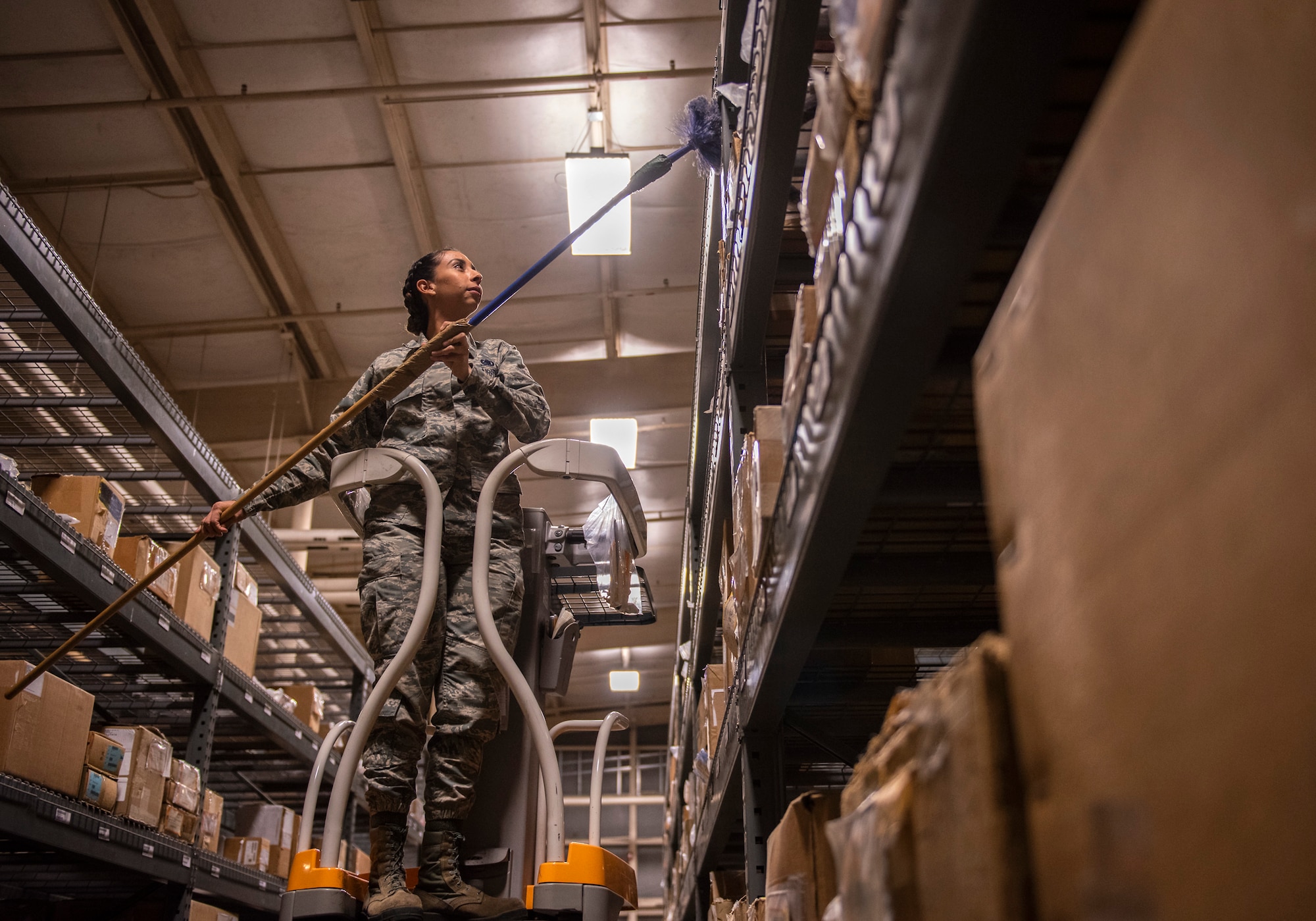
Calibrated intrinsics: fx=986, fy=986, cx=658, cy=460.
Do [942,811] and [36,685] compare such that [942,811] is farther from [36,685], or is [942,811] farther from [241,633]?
[241,633]

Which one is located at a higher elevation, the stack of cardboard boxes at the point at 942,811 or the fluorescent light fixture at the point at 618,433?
the fluorescent light fixture at the point at 618,433

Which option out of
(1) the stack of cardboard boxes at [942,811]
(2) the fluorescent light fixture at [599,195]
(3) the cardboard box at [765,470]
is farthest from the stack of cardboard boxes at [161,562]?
(1) the stack of cardboard boxes at [942,811]

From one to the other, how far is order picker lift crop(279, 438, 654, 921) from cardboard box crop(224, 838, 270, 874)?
293cm

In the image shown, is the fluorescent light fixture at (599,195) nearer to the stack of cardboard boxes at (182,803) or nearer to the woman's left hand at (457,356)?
the woman's left hand at (457,356)

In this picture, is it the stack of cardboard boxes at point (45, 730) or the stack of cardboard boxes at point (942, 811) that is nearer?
the stack of cardboard boxes at point (942, 811)

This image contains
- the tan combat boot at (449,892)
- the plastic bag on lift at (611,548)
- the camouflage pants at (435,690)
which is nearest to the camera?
the tan combat boot at (449,892)

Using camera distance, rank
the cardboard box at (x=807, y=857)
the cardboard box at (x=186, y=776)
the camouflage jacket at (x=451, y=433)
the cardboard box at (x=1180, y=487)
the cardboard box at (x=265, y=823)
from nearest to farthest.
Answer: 1. the cardboard box at (x=1180, y=487)
2. the cardboard box at (x=807, y=857)
3. the camouflage jacket at (x=451, y=433)
4. the cardboard box at (x=186, y=776)
5. the cardboard box at (x=265, y=823)

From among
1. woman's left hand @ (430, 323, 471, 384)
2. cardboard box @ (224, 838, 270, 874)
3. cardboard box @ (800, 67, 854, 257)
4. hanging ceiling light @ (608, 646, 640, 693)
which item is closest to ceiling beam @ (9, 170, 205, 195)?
cardboard box @ (224, 838, 270, 874)

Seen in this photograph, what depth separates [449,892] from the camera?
7.41ft

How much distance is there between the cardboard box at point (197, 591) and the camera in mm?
4402

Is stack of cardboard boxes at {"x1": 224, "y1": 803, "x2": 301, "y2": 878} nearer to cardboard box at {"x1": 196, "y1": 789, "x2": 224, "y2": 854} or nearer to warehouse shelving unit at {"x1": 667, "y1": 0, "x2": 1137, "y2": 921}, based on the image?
cardboard box at {"x1": 196, "y1": 789, "x2": 224, "y2": 854}

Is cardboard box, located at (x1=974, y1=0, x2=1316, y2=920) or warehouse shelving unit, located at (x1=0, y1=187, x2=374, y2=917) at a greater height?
warehouse shelving unit, located at (x1=0, y1=187, x2=374, y2=917)

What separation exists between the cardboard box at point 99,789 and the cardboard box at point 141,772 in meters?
0.04

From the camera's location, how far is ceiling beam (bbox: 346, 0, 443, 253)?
5.40m
